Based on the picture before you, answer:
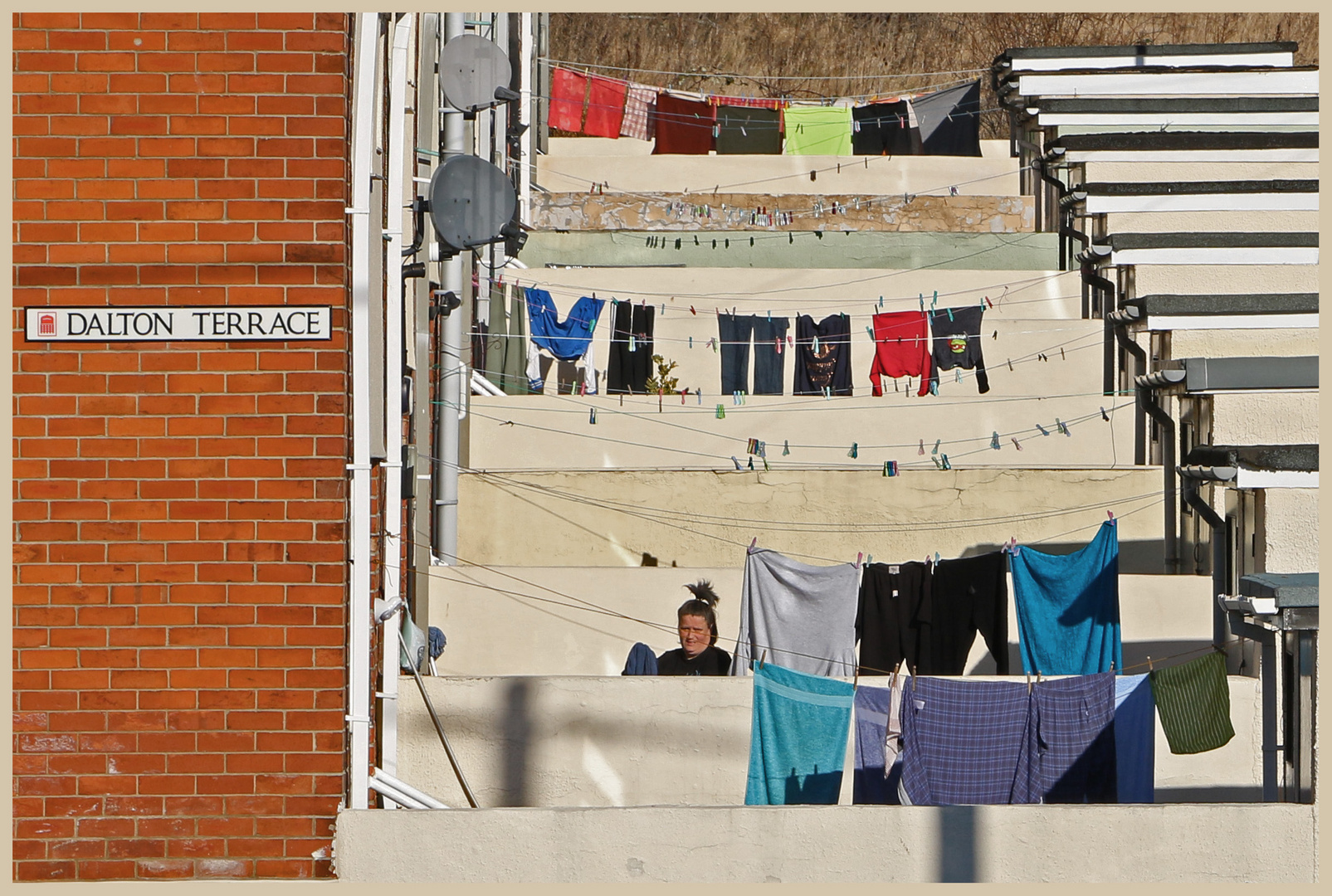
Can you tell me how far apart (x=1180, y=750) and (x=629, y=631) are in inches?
166

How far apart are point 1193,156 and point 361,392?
15.1 metres

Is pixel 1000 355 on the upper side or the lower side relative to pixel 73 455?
upper

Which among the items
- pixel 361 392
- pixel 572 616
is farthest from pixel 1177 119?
pixel 361 392

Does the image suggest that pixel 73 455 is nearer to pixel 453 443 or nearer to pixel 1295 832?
pixel 1295 832

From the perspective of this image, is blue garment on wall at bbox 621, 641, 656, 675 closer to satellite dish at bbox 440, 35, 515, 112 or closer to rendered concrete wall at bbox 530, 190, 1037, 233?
satellite dish at bbox 440, 35, 515, 112

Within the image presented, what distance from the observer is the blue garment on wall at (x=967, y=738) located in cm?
740

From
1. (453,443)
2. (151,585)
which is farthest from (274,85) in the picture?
(453,443)

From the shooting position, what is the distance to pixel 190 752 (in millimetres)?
5469

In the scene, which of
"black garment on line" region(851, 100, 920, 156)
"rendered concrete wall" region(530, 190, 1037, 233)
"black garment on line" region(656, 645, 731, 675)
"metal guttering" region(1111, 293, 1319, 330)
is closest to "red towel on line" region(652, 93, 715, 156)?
"black garment on line" region(851, 100, 920, 156)

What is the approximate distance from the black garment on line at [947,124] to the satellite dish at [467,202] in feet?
53.0

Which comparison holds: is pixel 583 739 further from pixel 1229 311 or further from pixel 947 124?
pixel 947 124

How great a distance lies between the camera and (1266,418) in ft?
35.8

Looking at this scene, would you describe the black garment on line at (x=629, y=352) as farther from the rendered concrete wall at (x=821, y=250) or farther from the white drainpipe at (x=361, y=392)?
the white drainpipe at (x=361, y=392)

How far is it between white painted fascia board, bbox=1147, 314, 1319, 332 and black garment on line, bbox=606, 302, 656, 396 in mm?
5209
